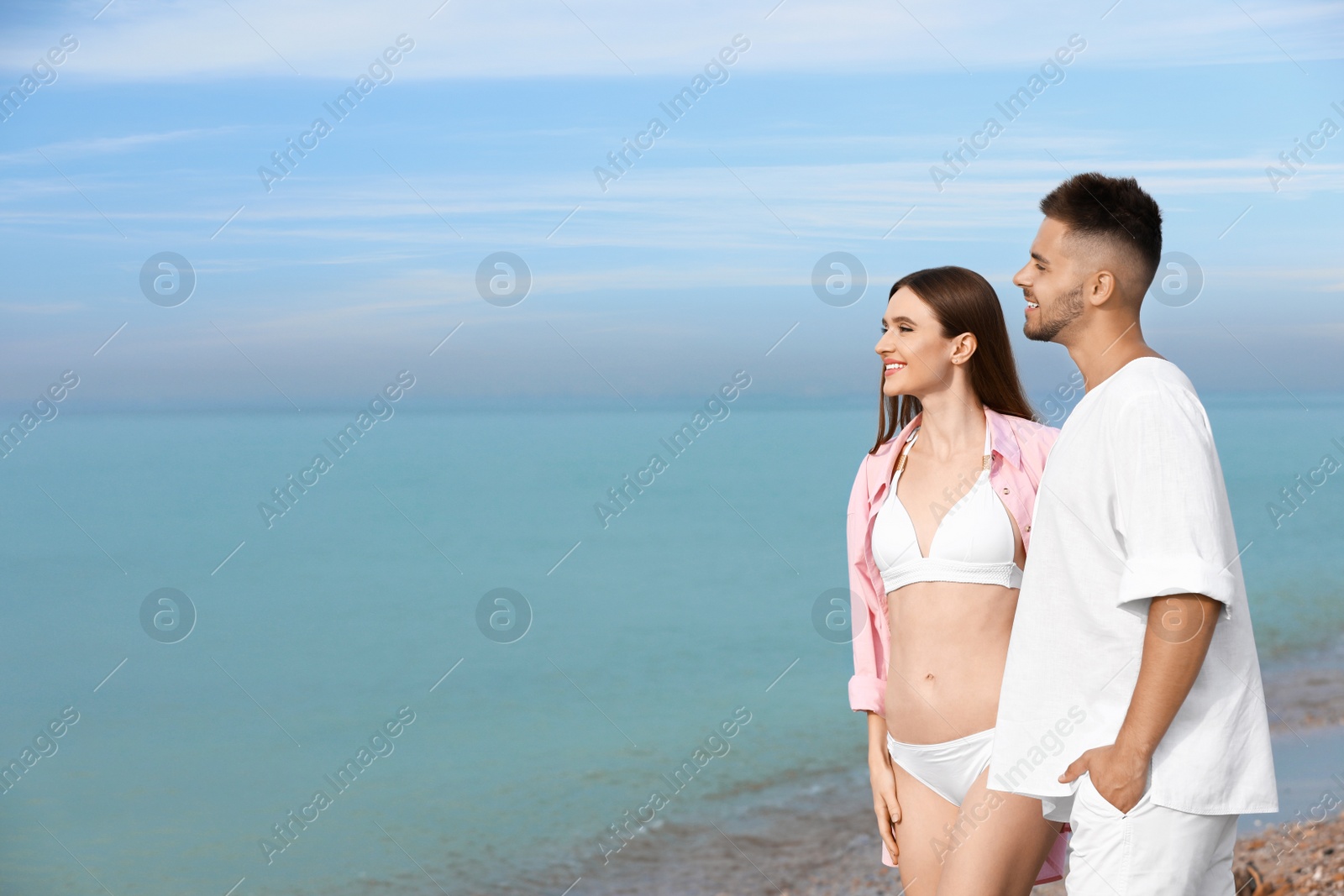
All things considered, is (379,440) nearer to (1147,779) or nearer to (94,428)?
(94,428)

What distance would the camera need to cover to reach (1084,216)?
2148 millimetres

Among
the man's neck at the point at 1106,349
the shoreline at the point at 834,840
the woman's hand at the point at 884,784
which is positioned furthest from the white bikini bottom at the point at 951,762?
the shoreline at the point at 834,840

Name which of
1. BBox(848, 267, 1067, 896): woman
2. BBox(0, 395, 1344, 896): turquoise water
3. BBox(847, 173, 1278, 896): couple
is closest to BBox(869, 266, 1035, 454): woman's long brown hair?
BBox(848, 267, 1067, 896): woman

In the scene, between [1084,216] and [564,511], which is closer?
[1084,216]

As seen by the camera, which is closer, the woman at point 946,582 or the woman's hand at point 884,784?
the woman at point 946,582

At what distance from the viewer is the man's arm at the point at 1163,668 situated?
1.86 meters

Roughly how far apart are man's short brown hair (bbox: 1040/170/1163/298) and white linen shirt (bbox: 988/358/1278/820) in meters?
0.24

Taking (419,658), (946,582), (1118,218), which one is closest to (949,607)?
(946,582)

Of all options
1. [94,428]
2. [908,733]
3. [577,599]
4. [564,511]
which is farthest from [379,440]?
[908,733]

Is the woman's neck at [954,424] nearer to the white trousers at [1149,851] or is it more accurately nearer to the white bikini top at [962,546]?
the white bikini top at [962,546]

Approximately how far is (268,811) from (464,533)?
18.5m

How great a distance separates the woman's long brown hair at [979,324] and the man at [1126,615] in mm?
856

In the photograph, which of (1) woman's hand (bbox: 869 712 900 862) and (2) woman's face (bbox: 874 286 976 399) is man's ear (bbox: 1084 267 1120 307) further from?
(1) woman's hand (bbox: 869 712 900 862)

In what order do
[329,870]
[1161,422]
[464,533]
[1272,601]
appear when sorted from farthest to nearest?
[464,533]
[1272,601]
[329,870]
[1161,422]
